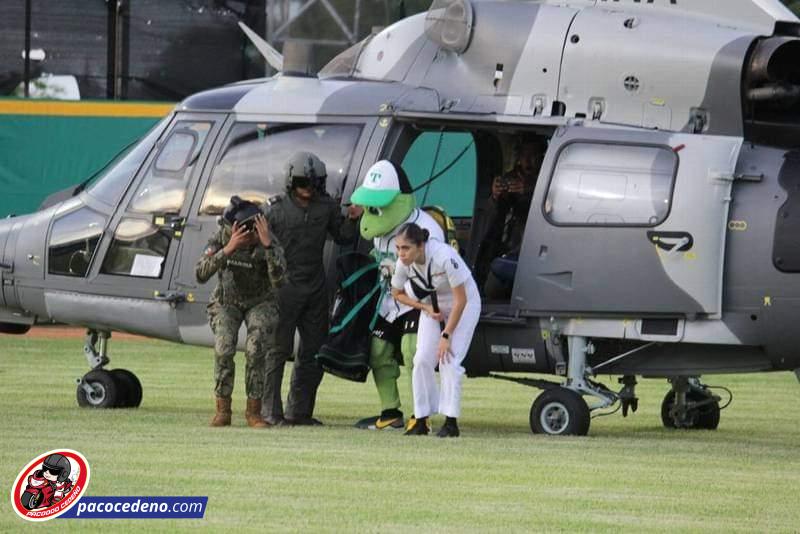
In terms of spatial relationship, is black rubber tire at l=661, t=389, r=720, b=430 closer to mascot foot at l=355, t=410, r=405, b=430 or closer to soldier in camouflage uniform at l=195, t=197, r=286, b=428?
mascot foot at l=355, t=410, r=405, b=430

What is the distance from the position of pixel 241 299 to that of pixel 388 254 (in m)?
1.18

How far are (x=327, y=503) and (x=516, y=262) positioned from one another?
4.90 m

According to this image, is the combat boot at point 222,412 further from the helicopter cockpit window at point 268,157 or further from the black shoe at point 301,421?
the helicopter cockpit window at point 268,157

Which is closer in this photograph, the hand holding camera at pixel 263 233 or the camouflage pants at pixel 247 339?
the hand holding camera at pixel 263 233

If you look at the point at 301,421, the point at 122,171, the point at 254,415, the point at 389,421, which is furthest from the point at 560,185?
the point at 122,171

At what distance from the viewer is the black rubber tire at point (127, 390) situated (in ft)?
53.0

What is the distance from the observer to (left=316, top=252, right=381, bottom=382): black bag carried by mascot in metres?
14.6

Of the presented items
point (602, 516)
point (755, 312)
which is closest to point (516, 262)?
point (755, 312)

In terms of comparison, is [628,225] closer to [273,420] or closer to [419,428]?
[419,428]

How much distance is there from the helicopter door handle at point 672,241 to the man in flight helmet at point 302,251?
2.45m

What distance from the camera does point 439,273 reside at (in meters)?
13.9

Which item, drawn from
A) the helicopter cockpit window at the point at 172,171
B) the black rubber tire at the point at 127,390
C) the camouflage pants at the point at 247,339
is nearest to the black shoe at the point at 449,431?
the camouflage pants at the point at 247,339

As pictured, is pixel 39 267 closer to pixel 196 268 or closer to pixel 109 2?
pixel 196 268

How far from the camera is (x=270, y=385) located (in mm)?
14547
